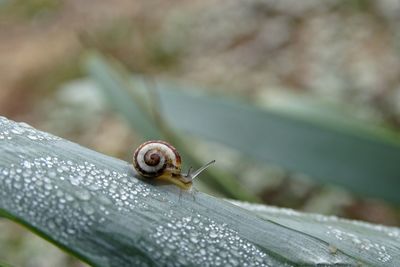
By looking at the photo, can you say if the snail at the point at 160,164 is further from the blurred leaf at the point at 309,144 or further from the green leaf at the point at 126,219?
the blurred leaf at the point at 309,144

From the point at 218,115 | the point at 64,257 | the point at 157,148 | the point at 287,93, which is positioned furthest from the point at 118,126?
the point at 157,148

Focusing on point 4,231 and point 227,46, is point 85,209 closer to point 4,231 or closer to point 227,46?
point 4,231

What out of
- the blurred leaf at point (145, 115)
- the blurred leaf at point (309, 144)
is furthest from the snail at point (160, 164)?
the blurred leaf at point (309, 144)

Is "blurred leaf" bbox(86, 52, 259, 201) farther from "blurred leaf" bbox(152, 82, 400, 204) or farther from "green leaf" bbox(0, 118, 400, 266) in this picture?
"green leaf" bbox(0, 118, 400, 266)

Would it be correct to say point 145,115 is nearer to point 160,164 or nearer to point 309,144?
point 309,144

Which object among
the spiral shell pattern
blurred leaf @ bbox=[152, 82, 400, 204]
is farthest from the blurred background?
the spiral shell pattern

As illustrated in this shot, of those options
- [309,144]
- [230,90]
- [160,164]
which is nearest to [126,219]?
[160,164]
